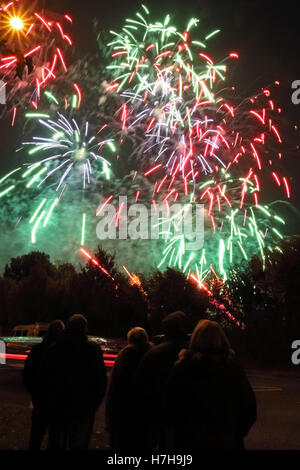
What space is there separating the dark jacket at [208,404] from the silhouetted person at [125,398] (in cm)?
121

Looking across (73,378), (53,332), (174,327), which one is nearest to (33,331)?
(53,332)

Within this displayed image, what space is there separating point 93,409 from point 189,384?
1.88 m

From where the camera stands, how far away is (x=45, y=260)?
320ft

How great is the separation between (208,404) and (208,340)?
0.45m

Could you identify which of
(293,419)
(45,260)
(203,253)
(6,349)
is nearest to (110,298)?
(203,253)

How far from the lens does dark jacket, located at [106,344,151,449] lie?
5.39 metres

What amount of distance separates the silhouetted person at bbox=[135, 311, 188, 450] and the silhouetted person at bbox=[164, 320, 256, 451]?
34.2 inches

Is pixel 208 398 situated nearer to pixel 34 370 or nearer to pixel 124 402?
pixel 124 402

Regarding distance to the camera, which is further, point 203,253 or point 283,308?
point 203,253

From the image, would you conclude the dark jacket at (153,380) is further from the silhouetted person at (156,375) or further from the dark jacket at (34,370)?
the dark jacket at (34,370)

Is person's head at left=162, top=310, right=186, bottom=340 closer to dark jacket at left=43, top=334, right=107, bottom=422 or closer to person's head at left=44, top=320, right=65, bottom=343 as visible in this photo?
dark jacket at left=43, top=334, right=107, bottom=422

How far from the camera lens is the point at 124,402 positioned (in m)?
5.65
